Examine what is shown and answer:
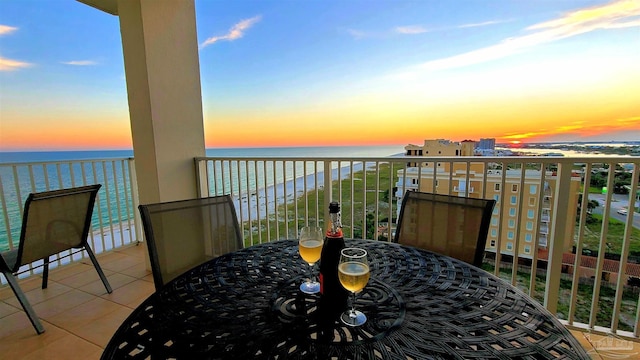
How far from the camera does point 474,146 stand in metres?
2.44

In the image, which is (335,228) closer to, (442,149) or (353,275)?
(353,275)

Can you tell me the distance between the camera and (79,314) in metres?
2.20

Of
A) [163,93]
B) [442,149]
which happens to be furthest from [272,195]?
[442,149]

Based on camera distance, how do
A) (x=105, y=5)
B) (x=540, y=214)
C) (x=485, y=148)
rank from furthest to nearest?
(x=105, y=5) → (x=485, y=148) → (x=540, y=214)

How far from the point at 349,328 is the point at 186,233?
1.08 m

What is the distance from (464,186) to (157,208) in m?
2.18

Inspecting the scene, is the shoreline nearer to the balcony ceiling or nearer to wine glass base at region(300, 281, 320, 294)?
wine glass base at region(300, 281, 320, 294)

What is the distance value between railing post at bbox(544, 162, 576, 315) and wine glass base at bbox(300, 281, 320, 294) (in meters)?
1.90

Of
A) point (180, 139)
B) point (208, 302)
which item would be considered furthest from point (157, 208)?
point (180, 139)

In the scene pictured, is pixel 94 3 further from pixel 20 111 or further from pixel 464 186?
pixel 20 111

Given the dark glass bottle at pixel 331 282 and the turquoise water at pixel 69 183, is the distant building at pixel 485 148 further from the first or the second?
the dark glass bottle at pixel 331 282

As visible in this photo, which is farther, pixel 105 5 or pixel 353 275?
pixel 105 5

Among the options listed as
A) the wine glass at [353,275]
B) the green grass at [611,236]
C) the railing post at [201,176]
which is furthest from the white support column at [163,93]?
the green grass at [611,236]

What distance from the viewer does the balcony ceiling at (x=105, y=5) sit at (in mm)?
2910
